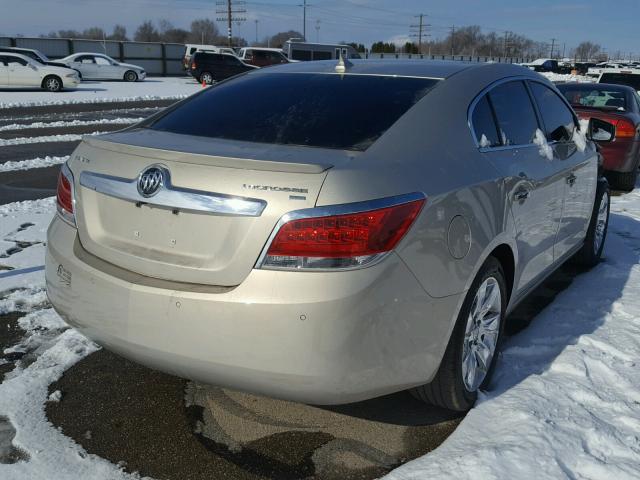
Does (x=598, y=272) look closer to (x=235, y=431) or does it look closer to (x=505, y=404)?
(x=505, y=404)

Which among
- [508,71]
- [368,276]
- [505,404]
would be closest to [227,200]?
[368,276]

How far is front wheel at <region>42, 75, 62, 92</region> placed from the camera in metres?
23.6

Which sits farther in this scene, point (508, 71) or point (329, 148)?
point (508, 71)

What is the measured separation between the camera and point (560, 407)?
3.03 meters

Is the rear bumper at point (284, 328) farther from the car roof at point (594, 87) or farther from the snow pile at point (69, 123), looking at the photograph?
the snow pile at point (69, 123)

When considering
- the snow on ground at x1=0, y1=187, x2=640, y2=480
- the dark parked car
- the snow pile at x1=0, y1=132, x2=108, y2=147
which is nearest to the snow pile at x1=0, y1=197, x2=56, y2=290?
the snow on ground at x1=0, y1=187, x2=640, y2=480

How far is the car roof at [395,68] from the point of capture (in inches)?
133

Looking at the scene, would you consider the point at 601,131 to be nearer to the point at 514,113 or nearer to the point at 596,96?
the point at 514,113

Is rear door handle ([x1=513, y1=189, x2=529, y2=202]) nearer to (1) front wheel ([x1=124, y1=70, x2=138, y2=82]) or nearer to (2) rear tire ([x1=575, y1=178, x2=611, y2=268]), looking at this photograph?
(2) rear tire ([x1=575, y1=178, x2=611, y2=268])

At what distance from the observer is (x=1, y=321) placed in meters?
3.99

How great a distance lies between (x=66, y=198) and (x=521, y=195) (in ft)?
7.28

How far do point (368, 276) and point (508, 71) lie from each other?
2.08 metres

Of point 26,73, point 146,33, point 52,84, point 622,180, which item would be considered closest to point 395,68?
point 622,180

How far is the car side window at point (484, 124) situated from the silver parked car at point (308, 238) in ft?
0.04
